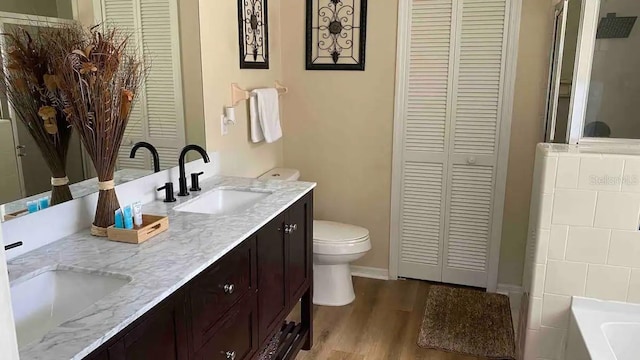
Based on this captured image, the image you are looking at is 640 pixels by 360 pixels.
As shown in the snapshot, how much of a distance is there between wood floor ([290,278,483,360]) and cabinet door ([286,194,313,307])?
1.30 feet

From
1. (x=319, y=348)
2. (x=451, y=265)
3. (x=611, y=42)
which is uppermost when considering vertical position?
(x=611, y=42)

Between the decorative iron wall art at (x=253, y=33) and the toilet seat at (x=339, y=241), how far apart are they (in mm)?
1122

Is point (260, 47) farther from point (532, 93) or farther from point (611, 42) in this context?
point (611, 42)

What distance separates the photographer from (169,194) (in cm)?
219

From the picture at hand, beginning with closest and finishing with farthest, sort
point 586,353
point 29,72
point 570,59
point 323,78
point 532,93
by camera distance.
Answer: point 29,72 < point 586,353 < point 570,59 < point 532,93 < point 323,78

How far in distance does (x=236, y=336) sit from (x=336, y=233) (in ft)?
4.54

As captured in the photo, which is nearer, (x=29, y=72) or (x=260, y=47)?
(x=29, y=72)

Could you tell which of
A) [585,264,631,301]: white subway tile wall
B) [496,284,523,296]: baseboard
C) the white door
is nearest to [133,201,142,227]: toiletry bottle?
[585,264,631,301]: white subway tile wall

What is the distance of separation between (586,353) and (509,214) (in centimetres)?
147

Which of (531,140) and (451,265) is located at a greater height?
(531,140)

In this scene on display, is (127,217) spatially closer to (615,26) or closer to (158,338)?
(158,338)

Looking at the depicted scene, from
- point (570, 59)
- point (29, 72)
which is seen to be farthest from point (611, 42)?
point (29, 72)

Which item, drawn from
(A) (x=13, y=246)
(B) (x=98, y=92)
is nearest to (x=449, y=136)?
(B) (x=98, y=92)

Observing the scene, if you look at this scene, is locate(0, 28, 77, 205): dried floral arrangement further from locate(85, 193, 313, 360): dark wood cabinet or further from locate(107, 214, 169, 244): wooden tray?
locate(85, 193, 313, 360): dark wood cabinet
